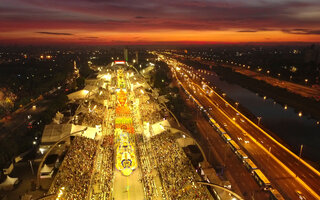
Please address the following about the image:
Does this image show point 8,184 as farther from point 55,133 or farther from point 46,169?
point 55,133

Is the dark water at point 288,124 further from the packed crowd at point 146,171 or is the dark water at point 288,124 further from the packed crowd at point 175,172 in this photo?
the packed crowd at point 146,171

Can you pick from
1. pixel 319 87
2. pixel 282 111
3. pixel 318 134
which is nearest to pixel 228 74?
pixel 319 87

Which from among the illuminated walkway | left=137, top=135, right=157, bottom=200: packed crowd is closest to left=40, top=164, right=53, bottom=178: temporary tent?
the illuminated walkway

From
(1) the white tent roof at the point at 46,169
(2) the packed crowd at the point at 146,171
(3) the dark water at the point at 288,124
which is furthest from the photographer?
(3) the dark water at the point at 288,124

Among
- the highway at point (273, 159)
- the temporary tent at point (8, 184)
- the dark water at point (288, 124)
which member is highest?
the temporary tent at point (8, 184)

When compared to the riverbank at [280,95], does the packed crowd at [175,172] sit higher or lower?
higher

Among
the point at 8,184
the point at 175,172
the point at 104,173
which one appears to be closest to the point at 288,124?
the point at 175,172

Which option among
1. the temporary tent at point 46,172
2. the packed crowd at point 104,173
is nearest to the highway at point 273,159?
the packed crowd at point 104,173
